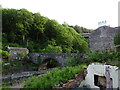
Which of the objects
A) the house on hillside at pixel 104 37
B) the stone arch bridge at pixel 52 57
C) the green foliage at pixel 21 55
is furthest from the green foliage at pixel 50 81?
the house on hillside at pixel 104 37

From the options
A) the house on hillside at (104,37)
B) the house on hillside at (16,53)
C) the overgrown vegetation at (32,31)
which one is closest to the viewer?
the house on hillside at (16,53)

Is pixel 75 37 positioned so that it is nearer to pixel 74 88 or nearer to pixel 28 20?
pixel 28 20

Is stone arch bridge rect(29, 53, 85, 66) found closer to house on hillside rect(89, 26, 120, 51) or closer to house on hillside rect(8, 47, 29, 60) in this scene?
house on hillside rect(8, 47, 29, 60)

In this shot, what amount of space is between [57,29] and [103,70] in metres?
21.7

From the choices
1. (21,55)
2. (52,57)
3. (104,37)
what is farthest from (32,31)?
(104,37)

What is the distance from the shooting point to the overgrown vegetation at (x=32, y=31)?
2612cm

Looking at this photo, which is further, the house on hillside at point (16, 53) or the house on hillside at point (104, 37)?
the house on hillside at point (104, 37)

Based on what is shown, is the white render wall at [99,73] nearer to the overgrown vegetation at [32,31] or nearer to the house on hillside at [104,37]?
the overgrown vegetation at [32,31]

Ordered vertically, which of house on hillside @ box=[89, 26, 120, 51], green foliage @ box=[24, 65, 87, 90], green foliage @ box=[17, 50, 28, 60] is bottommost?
green foliage @ box=[24, 65, 87, 90]

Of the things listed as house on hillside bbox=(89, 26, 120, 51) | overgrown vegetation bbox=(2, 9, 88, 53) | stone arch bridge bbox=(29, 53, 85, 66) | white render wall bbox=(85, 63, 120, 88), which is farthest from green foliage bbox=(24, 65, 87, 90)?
house on hillside bbox=(89, 26, 120, 51)

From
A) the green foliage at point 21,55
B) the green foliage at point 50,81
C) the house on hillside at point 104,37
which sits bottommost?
the green foliage at point 50,81

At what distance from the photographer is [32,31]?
1201 inches

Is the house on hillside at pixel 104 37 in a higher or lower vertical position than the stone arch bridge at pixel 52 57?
higher

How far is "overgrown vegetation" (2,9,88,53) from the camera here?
85.7 feet
